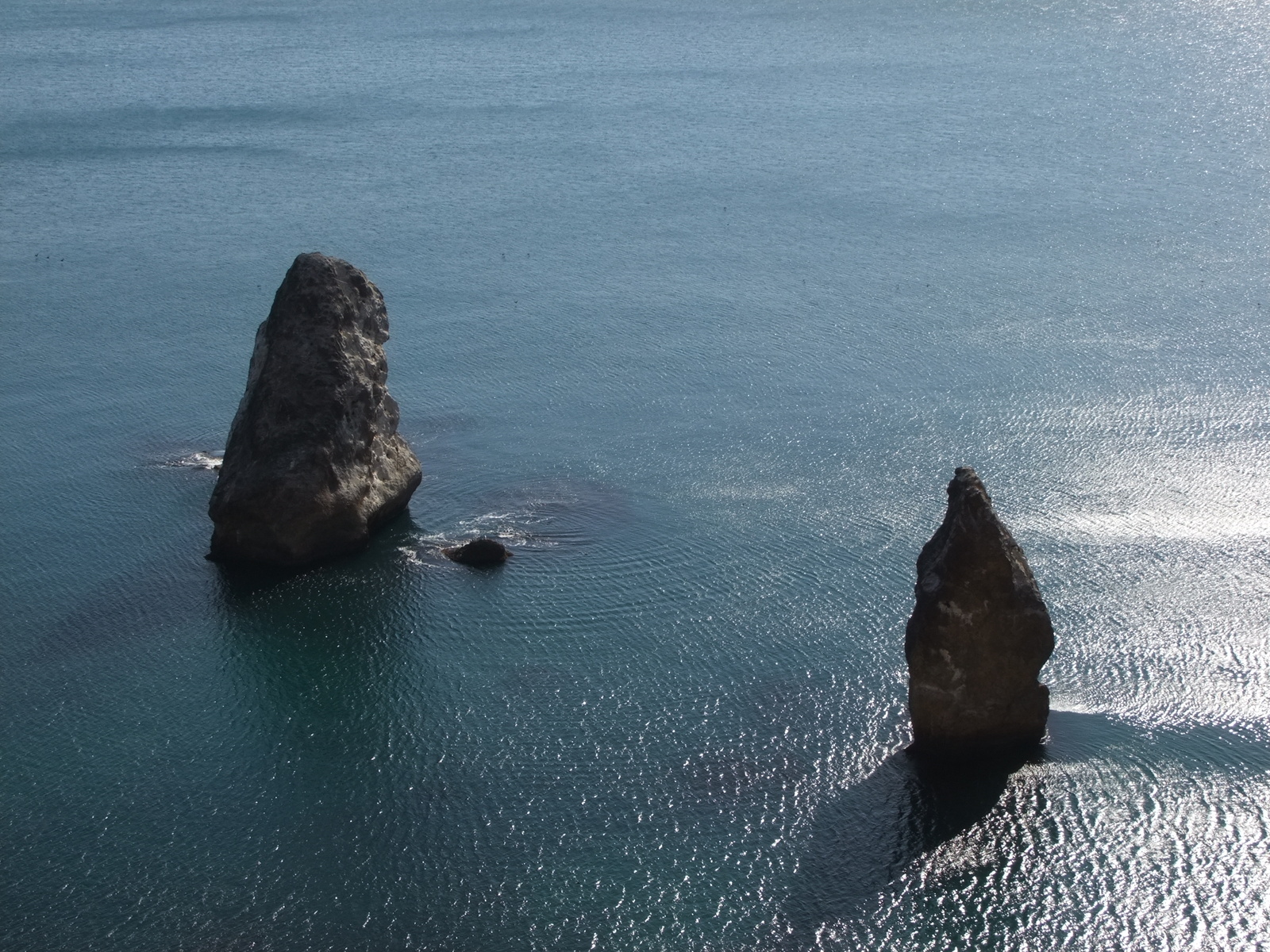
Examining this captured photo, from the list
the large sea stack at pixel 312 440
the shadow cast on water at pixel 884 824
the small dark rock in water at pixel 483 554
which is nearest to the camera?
the shadow cast on water at pixel 884 824

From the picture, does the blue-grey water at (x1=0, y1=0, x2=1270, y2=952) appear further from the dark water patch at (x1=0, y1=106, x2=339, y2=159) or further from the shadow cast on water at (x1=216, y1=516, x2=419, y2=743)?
the dark water patch at (x1=0, y1=106, x2=339, y2=159)

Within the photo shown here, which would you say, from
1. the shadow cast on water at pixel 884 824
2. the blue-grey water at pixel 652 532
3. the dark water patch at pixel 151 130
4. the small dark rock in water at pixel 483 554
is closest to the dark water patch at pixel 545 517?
the blue-grey water at pixel 652 532

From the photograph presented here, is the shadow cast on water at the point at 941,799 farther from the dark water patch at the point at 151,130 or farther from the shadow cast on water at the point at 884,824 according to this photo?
the dark water patch at the point at 151,130

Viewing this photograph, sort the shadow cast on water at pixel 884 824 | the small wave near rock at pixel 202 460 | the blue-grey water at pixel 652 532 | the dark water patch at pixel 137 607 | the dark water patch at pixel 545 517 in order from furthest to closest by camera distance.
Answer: the small wave near rock at pixel 202 460 < the dark water patch at pixel 545 517 < the dark water patch at pixel 137 607 < the blue-grey water at pixel 652 532 < the shadow cast on water at pixel 884 824

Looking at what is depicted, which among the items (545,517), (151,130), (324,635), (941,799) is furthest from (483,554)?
(151,130)

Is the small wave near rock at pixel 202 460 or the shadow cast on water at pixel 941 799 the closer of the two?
the shadow cast on water at pixel 941 799

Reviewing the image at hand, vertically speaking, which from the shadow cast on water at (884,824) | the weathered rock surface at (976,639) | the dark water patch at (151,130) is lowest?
the shadow cast on water at (884,824)

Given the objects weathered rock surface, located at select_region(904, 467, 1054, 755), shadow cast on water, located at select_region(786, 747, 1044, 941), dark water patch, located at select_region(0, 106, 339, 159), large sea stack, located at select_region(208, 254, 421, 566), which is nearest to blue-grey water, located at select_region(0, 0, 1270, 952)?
shadow cast on water, located at select_region(786, 747, 1044, 941)

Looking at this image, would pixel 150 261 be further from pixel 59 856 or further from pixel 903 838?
pixel 903 838
